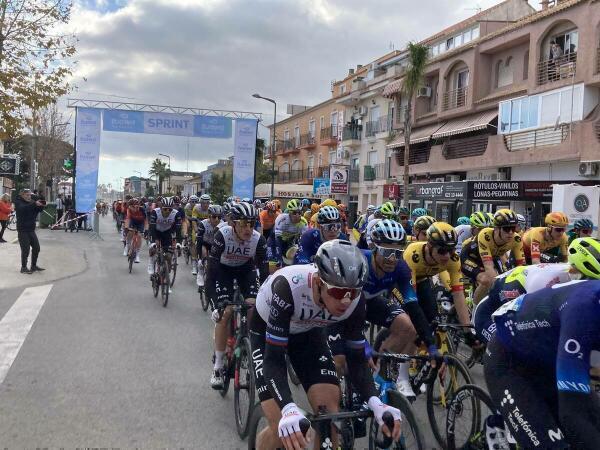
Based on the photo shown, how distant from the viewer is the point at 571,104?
70.3 ft

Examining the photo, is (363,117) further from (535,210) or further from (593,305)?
(593,305)

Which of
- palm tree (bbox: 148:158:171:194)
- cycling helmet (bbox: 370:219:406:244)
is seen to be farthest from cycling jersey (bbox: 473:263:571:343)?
palm tree (bbox: 148:158:171:194)

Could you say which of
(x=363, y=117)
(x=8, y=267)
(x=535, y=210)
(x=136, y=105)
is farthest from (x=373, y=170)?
(x=8, y=267)

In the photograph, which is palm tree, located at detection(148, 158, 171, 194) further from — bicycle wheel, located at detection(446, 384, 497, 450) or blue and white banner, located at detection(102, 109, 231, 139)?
bicycle wheel, located at detection(446, 384, 497, 450)

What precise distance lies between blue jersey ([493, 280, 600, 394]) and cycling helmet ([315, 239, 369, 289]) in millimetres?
876

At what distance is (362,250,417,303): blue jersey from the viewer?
15.4 ft

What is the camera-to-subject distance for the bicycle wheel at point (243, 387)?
4.44 m

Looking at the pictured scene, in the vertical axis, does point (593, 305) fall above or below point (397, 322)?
above

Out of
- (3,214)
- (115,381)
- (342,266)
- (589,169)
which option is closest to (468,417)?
(342,266)

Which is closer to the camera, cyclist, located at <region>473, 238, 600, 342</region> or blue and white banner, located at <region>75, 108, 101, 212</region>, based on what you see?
cyclist, located at <region>473, 238, 600, 342</region>

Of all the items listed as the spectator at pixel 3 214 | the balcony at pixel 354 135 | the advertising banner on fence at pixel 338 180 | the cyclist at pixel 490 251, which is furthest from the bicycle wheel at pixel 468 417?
the balcony at pixel 354 135

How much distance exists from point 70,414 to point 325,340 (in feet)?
8.56

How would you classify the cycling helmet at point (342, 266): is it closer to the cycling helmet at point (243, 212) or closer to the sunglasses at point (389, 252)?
the sunglasses at point (389, 252)

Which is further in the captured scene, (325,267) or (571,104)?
(571,104)
